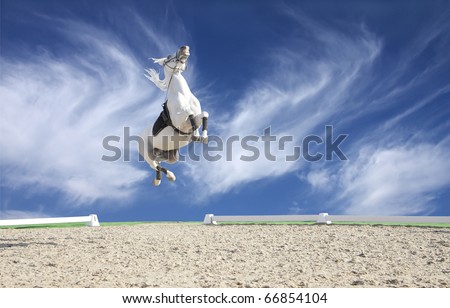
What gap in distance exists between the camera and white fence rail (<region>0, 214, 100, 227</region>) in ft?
54.1

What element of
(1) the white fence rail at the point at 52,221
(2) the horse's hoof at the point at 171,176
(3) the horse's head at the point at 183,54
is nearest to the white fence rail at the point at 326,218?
(1) the white fence rail at the point at 52,221

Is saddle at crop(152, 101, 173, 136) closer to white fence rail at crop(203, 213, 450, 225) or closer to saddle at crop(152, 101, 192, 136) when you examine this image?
saddle at crop(152, 101, 192, 136)

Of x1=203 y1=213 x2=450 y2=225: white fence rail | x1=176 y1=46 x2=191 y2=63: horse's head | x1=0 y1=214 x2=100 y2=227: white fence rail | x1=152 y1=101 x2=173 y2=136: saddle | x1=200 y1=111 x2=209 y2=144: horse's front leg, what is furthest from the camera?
x1=0 y1=214 x2=100 y2=227: white fence rail

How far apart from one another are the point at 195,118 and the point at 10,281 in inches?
157

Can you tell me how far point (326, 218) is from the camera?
1570cm

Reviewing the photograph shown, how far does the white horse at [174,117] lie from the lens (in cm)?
805

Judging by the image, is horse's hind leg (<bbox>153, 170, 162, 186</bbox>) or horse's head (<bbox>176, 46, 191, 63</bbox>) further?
horse's hind leg (<bbox>153, 170, 162, 186</bbox>)

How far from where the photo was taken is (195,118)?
803 cm

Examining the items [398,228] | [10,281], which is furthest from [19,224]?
[398,228]

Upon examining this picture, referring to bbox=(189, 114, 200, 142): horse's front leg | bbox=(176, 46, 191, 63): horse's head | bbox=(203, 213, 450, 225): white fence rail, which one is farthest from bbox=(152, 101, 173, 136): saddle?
bbox=(203, 213, 450, 225): white fence rail

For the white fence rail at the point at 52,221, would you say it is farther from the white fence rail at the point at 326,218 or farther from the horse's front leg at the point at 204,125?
the horse's front leg at the point at 204,125

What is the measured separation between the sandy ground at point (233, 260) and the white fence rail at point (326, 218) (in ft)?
7.41

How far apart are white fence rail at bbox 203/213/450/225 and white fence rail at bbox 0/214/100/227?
172 inches

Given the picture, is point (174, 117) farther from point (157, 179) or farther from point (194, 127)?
point (157, 179)
